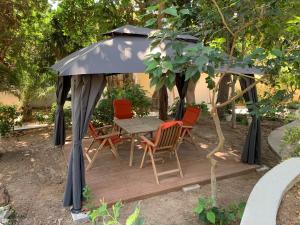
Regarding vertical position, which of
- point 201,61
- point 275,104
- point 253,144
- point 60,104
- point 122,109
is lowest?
point 253,144

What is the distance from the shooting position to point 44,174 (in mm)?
6242

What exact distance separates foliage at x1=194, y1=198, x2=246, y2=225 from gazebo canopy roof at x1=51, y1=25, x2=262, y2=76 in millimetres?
2006

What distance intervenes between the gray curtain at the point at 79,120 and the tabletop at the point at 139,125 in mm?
1617

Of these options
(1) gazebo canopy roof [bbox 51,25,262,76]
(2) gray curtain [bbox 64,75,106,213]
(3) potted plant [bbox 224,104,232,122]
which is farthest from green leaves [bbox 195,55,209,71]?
(3) potted plant [bbox 224,104,232,122]

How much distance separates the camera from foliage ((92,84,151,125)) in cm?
978

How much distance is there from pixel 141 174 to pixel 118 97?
15.9 feet

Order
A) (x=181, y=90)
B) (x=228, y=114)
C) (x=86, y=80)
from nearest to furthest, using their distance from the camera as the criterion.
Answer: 1. (x=86, y=80)
2. (x=181, y=90)
3. (x=228, y=114)

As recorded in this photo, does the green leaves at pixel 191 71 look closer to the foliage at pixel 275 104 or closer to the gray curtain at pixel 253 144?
the foliage at pixel 275 104

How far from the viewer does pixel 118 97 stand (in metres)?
10.3

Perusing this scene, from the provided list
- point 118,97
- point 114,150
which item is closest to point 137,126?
point 114,150

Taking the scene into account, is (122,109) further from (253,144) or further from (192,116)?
(253,144)

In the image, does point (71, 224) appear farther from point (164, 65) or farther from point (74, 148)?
point (164, 65)

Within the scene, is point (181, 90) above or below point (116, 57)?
below

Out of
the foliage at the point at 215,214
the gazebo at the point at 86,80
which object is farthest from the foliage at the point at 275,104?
the foliage at the point at 215,214
